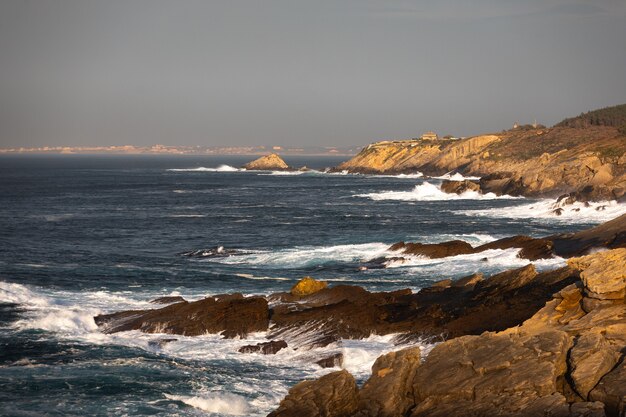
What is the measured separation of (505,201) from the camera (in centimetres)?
9900

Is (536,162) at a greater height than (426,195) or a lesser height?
greater

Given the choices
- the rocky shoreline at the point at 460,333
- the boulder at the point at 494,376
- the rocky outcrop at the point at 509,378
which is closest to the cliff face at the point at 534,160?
the rocky shoreline at the point at 460,333

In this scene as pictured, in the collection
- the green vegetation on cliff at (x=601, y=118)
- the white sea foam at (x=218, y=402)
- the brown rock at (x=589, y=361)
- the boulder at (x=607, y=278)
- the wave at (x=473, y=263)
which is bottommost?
the white sea foam at (x=218, y=402)

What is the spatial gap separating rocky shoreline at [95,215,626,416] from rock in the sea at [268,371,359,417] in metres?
0.03

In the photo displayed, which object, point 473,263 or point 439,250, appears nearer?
point 473,263

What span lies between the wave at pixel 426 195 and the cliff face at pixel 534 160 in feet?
9.82

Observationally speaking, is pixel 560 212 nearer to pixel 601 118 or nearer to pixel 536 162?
pixel 536 162

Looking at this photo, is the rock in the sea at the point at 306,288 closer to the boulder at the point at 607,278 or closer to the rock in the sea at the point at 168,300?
the rock in the sea at the point at 168,300

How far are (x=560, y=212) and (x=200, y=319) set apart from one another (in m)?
55.9

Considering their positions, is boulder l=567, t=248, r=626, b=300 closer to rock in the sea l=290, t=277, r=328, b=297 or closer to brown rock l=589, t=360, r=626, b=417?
brown rock l=589, t=360, r=626, b=417

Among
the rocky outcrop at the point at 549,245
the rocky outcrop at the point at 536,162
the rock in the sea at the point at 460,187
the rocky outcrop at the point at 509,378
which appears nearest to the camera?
the rocky outcrop at the point at 509,378

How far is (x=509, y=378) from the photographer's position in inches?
765

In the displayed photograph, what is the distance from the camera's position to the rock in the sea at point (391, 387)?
64.5 feet

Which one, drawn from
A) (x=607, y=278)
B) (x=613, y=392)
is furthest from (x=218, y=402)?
(x=607, y=278)
